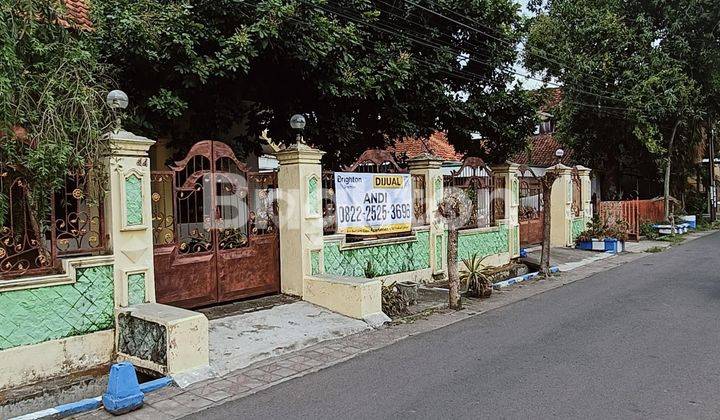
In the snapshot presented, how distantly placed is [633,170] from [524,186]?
14.3 metres

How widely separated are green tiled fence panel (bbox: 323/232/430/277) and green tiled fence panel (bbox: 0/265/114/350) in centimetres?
365

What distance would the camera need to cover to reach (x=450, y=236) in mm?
9688

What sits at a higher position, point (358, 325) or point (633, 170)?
point (633, 170)

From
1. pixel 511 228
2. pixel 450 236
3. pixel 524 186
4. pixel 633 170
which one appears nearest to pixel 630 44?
pixel 633 170

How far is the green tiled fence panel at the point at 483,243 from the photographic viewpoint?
1253 cm

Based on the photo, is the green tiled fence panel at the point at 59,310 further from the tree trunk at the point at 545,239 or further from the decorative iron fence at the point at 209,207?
the tree trunk at the point at 545,239

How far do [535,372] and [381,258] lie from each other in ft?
15.8

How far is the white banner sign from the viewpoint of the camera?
979 centimetres

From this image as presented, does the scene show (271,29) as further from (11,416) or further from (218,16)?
(11,416)

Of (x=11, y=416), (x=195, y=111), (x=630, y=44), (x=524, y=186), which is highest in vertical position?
(x=630, y=44)

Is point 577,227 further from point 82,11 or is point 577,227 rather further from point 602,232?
point 82,11

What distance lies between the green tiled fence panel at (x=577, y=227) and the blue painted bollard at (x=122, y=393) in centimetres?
1586

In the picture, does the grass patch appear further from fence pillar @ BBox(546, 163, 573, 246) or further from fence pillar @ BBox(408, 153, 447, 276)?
fence pillar @ BBox(408, 153, 447, 276)

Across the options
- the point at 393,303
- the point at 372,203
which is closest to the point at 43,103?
the point at 393,303
